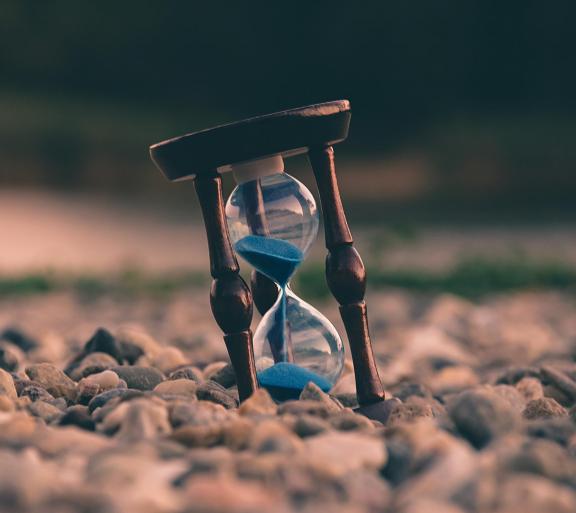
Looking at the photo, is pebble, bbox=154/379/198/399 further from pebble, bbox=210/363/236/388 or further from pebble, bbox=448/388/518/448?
pebble, bbox=448/388/518/448

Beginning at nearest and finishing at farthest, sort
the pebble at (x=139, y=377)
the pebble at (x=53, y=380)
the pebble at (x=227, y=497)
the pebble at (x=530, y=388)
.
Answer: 1. the pebble at (x=227, y=497)
2. the pebble at (x=53, y=380)
3. the pebble at (x=139, y=377)
4. the pebble at (x=530, y=388)

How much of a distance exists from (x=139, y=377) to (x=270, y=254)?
52cm

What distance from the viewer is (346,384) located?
2.80 m

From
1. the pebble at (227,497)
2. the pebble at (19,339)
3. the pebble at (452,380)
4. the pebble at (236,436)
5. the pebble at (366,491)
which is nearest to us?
the pebble at (227,497)

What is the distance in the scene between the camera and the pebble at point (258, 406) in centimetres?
205

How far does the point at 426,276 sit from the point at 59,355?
12.4 feet

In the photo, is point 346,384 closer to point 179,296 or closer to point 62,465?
point 62,465

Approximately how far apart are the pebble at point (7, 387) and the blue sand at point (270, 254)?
0.61 metres

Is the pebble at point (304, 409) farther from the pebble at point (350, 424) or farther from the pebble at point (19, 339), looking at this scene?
the pebble at point (19, 339)

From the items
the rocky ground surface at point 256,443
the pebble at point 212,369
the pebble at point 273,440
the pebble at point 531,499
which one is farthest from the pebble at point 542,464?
the pebble at point 212,369

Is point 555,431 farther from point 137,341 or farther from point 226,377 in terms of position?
point 137,341

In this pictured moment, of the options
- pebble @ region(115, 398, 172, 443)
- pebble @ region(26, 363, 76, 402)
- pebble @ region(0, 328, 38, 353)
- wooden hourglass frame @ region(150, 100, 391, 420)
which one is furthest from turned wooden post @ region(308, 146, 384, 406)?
pebble @ region(0, 328, 38, 353)

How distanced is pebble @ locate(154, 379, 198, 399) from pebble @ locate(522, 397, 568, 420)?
0.81 metres

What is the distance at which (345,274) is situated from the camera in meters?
2.30
